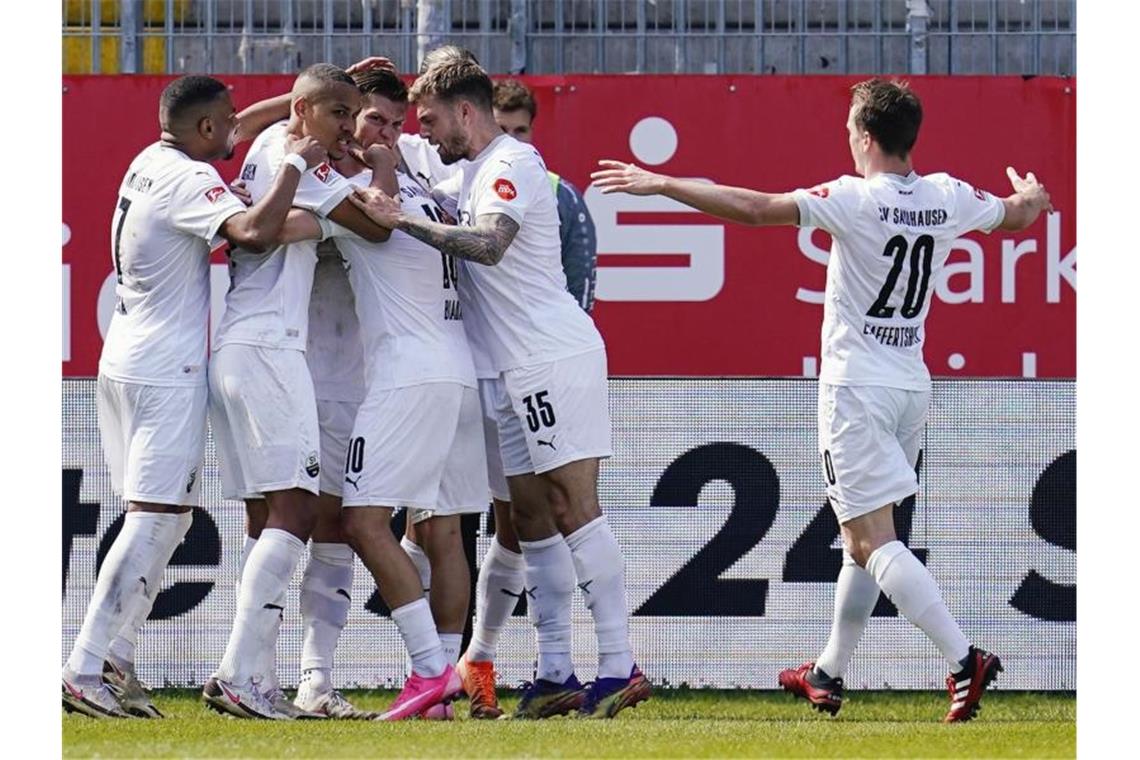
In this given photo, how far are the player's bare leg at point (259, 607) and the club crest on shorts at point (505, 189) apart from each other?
3.84ft

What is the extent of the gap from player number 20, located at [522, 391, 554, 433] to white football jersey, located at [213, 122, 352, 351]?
2.56ft

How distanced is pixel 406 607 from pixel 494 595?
2.63ft

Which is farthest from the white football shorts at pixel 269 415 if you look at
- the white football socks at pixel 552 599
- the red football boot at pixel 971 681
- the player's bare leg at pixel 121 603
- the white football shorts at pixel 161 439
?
the red football boot at pixel 971 681

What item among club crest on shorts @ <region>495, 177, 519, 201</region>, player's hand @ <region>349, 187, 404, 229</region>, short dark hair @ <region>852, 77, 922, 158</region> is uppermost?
short dark hair @ <region>852, 77, 922, 158</region>

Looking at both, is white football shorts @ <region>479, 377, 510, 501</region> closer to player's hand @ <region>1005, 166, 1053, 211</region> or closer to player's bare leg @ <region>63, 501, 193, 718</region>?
player's bare leg @ <region>63, 501, 193, 718</region>

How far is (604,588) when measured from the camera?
689cm

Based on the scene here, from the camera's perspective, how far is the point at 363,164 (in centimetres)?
691

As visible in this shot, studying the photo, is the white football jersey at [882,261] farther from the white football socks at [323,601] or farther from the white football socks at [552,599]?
the white football socks at [323,601]

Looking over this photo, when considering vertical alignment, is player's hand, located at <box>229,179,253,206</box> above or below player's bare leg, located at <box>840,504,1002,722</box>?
above

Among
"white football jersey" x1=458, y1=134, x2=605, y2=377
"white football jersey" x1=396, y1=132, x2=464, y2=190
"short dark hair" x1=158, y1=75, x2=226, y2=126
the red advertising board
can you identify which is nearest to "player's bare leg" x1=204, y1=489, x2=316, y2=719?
"white football jersey" x1=458, y1=134, x2=605, y2=377

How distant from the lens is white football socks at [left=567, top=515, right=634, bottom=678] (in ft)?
22.5

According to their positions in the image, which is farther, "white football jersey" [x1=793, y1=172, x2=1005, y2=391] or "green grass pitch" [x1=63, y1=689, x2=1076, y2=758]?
"white football jersey" [x1=793, y1=172, x2=1005, y2=391]

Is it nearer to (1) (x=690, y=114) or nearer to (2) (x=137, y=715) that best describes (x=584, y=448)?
(2) (x=137, y=715)

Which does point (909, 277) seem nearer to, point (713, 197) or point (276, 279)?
point (713, 197)
